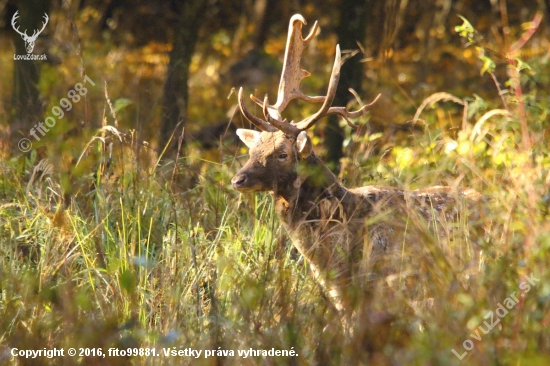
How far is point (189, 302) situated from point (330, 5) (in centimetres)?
1297

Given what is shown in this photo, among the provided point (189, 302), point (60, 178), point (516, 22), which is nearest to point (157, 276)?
point (189, 302)

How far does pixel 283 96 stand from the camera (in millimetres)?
6602

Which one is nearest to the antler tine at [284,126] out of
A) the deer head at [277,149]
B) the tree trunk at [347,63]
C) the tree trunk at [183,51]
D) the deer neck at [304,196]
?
the deer head at [277,149]

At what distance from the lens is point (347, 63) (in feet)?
30.6

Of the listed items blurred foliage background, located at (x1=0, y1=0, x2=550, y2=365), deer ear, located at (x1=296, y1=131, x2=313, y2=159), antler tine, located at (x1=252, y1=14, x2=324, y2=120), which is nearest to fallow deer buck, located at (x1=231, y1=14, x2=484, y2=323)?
deer ear, located at (x1=296, y1=131, x2=313, y2=159)

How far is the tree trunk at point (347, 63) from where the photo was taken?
927 cm

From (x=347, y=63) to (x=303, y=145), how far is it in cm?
363

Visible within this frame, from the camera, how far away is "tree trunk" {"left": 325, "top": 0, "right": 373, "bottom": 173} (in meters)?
9.27

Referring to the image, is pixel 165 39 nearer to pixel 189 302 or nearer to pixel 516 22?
pixel 516 22

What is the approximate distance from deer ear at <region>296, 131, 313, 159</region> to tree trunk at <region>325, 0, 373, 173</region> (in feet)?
10.7

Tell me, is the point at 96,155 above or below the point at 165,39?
below

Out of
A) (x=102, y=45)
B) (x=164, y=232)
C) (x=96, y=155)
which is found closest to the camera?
(x=164, y=232)

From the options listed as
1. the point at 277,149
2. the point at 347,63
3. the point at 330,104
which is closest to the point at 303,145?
the point at 277,149

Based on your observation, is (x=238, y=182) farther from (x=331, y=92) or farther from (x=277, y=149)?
(x=331, y=92)
